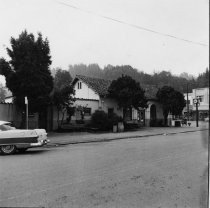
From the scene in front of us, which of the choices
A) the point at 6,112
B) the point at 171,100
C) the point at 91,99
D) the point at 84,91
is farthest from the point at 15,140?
the point at 171,100

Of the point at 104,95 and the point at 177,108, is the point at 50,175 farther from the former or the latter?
the point at 177,108

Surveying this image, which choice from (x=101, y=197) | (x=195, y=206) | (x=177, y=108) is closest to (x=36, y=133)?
(x=101, y=197)

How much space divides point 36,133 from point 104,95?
61.1 ft

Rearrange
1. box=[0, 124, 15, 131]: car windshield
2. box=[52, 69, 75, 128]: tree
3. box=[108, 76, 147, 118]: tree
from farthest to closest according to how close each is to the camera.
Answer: box=[108, 76, 147, 118]: tree < box=[52, 69, 75, 128]: tree < box=[0, 124, 15, 131]: car windshield

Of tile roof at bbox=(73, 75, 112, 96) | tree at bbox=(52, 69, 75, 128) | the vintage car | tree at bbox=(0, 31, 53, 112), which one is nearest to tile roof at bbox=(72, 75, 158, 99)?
tile roof at bbox=(73, 75, 112, 96)

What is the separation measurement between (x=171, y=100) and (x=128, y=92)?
8.54 m

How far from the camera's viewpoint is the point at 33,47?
863 inches

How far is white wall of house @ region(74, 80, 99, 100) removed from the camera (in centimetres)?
3241

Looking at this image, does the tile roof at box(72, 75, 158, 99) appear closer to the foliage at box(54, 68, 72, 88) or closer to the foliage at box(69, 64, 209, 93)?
the foliage at box(69, 64, 209, 93)

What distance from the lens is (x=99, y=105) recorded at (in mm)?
31422

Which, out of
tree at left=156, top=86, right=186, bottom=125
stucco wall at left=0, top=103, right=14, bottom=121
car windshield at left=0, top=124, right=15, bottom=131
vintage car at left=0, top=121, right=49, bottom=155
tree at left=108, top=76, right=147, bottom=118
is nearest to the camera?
vintage car at left=0, top=121, right=49, bottom=155

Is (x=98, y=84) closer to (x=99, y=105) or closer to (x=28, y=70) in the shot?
(x=99, y=105)

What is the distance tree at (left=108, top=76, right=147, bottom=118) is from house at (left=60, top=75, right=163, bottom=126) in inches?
54.8

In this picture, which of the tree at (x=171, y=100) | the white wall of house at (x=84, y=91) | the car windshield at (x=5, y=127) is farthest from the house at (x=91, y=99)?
the car windshield at (x=5, y=127)
